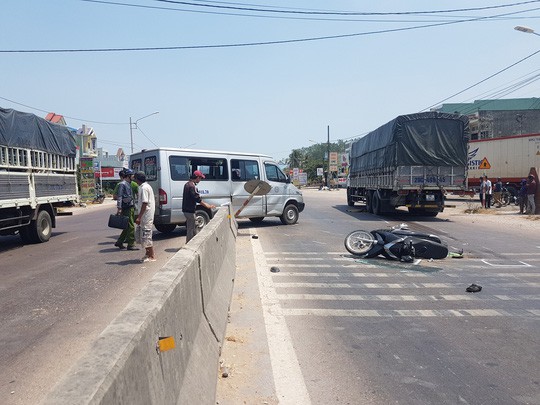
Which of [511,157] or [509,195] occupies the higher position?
[511,157]

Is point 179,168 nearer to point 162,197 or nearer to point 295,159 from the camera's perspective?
point 162,197

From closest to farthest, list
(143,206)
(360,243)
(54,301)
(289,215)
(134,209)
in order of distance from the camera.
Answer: (54,301), (143,206), (360,243), (134,209), (289,215)

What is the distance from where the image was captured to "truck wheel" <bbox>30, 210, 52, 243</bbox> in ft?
38.7

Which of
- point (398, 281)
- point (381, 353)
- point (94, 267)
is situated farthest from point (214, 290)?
point (94, 267)

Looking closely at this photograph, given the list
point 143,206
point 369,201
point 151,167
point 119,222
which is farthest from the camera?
point 369,201

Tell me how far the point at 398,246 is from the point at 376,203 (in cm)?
1185

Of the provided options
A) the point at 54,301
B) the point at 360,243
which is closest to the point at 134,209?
the point at 54,301

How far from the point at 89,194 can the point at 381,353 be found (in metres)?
37.1

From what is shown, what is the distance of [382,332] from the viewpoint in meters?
4.89

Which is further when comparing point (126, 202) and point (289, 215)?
point (289, 215)

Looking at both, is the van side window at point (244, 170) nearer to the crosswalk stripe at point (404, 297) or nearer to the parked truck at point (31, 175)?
the parked truck at point (31, 175)

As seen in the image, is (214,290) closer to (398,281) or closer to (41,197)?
(398,281)

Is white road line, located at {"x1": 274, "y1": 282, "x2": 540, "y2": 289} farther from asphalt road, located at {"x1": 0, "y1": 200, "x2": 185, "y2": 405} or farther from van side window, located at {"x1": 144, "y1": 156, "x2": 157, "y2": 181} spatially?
van side window, located at {"x1": 144, "y1": 156, "x2": 157, "y2": 181}

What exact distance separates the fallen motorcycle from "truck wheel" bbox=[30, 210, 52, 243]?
8052 mm
